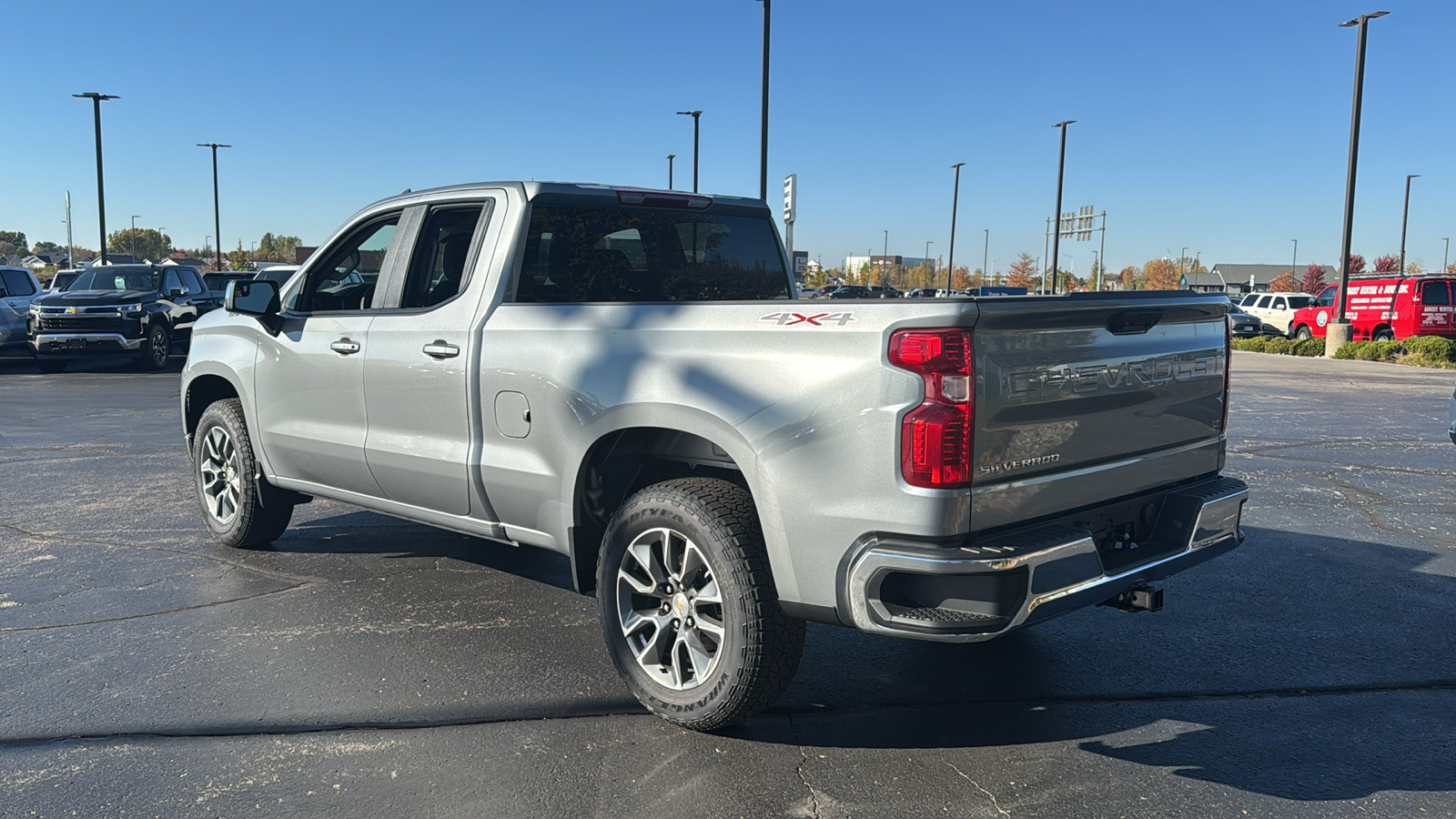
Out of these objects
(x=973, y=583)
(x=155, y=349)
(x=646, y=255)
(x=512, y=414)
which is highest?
(x=646, y=255)

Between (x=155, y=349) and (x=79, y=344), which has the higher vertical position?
(x=79, y=344)

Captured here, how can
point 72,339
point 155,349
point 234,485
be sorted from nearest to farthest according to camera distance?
point 234,485, point 72,339, point 155,349

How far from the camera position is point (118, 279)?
19109 mm

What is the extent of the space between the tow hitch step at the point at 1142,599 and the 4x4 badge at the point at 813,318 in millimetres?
1307

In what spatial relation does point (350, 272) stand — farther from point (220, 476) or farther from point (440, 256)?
point (220, 476)

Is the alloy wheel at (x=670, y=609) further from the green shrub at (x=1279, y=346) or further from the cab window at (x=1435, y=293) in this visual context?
the green shrub at (x=1279, y=346)

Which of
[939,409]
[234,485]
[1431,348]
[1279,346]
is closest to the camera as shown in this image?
[939,409]

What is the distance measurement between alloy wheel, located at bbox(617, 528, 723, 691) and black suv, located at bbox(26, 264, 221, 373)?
16.6m

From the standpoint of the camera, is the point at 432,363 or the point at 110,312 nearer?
the point at 432,363

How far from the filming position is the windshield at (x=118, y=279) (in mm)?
18984

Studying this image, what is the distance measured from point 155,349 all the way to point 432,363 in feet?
54.1

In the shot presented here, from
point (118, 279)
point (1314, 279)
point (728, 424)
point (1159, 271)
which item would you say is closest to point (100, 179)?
point (118, 279)

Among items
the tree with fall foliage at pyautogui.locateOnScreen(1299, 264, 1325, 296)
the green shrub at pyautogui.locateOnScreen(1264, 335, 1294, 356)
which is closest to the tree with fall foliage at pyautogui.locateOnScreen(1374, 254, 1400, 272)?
the tree with fall foliage at pyautogui.locateOnScreen(1299, 264, 1325, 296)

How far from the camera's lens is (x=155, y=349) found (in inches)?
735
